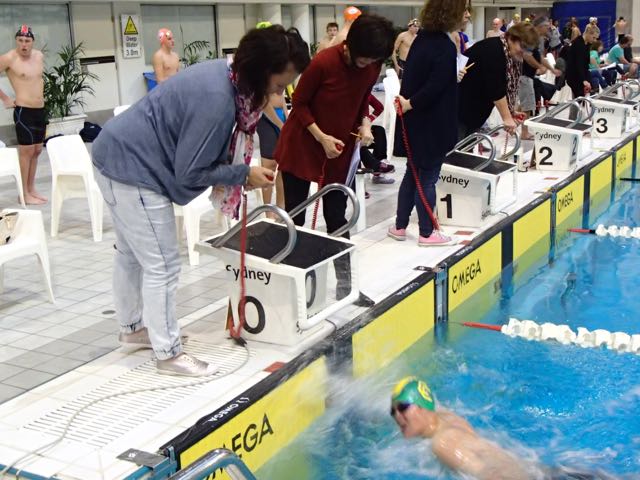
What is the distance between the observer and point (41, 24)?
37.1 feet

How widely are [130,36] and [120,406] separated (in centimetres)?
1081

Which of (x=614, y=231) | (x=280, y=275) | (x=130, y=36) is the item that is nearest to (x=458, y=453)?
(x=280, y=275)

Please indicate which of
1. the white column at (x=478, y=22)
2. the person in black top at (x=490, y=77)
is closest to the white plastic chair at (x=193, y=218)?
the person in black top at (x=490, y=77)

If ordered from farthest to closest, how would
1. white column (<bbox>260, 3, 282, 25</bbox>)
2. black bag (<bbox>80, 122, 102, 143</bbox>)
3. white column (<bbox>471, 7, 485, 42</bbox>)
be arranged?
white column (<bbox>471, 7, 485, 42</bbox>)
white column (<bbox>260, 3, 282, 25</bbox>)
black bag (<bbox>80, 122, 102, 143</bbox>)

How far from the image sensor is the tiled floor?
3.55 meters

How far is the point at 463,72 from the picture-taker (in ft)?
18.0

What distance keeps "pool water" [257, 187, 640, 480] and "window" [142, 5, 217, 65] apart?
10056 millimetres

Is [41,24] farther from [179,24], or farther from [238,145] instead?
[238,145]

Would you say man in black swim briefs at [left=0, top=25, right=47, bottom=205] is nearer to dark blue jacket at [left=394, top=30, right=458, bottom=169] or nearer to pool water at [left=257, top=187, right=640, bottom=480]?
dark blue jacket at [left=394, top=30, right=458, bottom=169]

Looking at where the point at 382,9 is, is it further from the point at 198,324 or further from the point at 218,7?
the point at 198,324

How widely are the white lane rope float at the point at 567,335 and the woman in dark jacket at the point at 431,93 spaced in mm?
857

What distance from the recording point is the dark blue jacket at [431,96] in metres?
4.32

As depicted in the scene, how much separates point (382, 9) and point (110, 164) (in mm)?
17683

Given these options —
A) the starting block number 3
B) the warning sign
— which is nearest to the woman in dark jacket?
the starting block number 3
